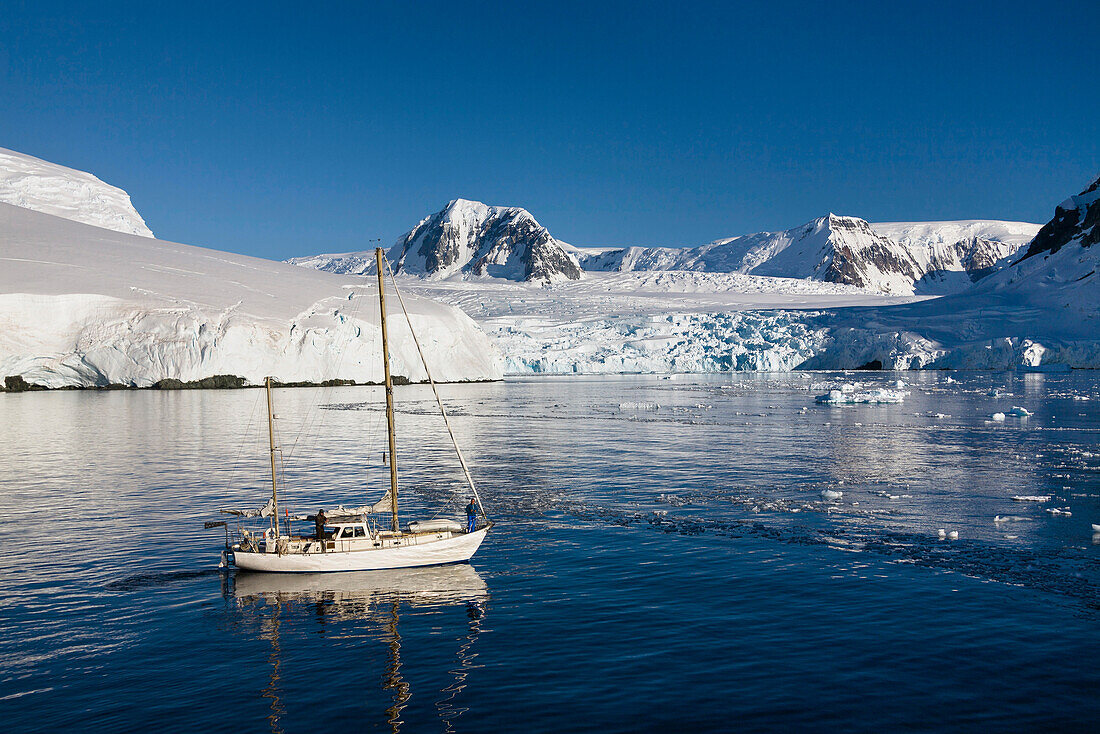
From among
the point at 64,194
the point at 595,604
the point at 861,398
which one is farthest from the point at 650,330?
the point at 64,194

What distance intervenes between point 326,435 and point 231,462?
33.6 feet

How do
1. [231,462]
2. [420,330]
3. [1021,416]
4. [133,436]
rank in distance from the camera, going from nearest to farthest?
[231,462] → [133,436] → [1021,416] → [420,330]

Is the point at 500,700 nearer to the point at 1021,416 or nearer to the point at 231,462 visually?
the point at 231,462

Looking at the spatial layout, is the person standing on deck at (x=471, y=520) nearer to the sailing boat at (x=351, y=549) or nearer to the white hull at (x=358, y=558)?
the sailing boat at (x=351, y=549)

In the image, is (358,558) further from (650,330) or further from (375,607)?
(650,330)

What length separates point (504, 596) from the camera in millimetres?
14391

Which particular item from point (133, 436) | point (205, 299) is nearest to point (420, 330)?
point (205, 299)

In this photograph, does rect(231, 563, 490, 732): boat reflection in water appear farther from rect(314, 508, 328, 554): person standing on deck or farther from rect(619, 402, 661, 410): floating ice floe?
rect(619, 402, 661, 410): floating ice floe

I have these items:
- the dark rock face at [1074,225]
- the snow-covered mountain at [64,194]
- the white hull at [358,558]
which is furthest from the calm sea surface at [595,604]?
the snow-covered mountain at [64,194]

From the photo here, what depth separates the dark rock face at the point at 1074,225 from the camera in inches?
5108

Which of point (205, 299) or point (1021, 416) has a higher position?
point (205, 299)

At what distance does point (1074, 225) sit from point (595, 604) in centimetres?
15744

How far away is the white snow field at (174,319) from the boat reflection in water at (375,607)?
6946 cm

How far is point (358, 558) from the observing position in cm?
1622
